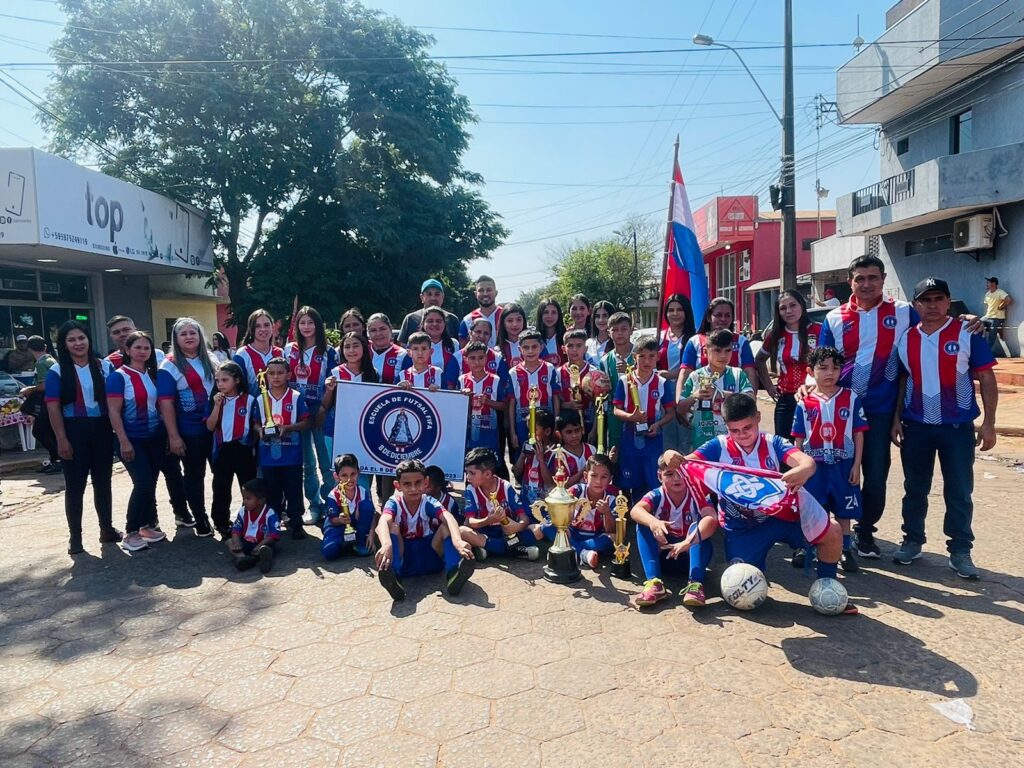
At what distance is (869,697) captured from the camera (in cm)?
295

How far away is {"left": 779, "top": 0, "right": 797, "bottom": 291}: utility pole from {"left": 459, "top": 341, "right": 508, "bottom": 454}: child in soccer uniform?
34.4 feet

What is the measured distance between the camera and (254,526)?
5.07m

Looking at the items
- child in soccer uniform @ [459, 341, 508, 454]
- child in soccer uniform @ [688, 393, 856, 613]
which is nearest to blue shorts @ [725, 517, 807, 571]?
child in soccer uniform @ [688, 393, 856, 613]

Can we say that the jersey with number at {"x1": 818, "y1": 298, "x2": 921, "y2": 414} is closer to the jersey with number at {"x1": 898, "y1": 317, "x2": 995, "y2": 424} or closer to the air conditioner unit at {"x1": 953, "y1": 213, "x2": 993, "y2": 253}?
the jersey with number at {"x1": 898, "y1": 317, "x2": 995, "y2": 424}

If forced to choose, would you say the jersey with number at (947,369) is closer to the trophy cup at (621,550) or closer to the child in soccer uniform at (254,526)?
the trophy cup at (621,550)

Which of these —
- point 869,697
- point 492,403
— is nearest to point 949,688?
point 869,697

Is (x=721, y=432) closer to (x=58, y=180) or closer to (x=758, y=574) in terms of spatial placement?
(x=758, y=574)

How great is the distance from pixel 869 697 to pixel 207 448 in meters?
5.09

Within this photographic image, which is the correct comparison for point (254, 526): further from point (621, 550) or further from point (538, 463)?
point (621, 550)

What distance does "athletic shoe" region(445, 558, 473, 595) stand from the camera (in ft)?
13.8

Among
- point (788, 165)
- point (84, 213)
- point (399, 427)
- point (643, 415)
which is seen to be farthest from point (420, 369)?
point (788, 165)

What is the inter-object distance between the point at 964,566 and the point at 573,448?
272cm

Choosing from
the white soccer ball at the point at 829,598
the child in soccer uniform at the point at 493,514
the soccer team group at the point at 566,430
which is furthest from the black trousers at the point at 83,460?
the white soccer ball at the point at 829,598

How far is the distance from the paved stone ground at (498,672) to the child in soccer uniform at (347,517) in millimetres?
248
